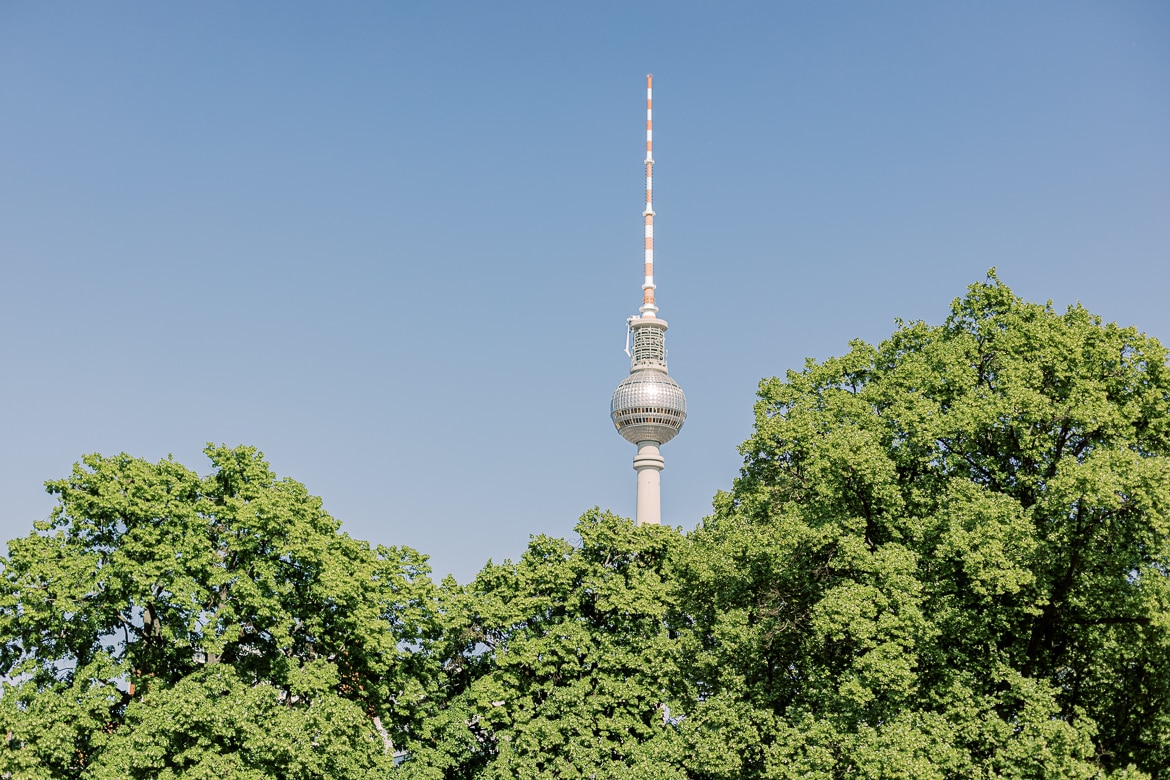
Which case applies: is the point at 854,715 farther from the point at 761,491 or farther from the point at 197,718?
the point at 197,718

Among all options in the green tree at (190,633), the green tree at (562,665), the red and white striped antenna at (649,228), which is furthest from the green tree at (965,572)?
the red and white striped antenna at (649,228)

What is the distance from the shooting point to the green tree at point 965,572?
1161 inches

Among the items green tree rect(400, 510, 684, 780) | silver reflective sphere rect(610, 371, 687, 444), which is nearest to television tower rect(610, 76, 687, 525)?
silver reflective sphere rect(610, 371, 687, 444)

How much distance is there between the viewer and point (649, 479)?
15038 cm

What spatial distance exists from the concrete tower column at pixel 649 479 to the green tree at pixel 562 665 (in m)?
101

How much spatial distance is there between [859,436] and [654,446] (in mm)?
117953

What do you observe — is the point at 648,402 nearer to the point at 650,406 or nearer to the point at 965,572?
the point at 650,406

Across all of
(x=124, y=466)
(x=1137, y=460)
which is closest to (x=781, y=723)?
(x=1137, y=460)

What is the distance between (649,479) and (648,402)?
31.7ft

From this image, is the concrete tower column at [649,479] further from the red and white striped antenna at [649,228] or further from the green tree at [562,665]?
the green tree at [562,665]

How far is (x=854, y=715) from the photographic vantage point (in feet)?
107

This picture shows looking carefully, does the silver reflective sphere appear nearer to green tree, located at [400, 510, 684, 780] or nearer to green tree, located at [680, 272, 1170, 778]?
green tree, located at [400, 510, 684, 780]

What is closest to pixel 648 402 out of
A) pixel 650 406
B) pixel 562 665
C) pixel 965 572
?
pixel 650 406

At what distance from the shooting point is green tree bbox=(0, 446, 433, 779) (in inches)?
1478
